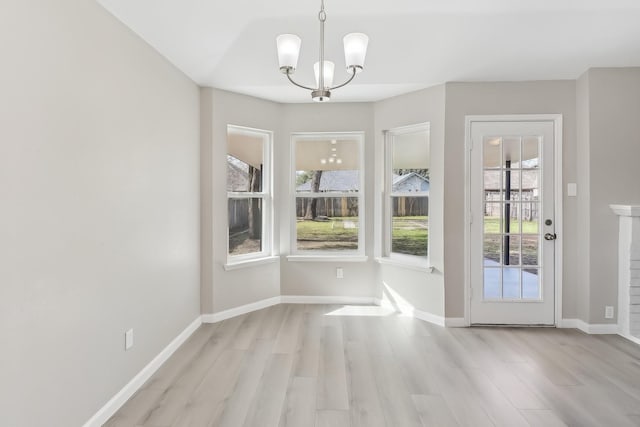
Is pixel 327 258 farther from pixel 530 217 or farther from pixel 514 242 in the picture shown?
pixel 530 217

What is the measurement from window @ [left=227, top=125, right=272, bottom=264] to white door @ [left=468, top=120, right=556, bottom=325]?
231 centimetres

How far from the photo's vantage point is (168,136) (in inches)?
117

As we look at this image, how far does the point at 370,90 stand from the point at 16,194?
3.22 m

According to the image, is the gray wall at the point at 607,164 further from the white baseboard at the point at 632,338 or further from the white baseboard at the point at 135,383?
the white baseboard at the point at 135,383

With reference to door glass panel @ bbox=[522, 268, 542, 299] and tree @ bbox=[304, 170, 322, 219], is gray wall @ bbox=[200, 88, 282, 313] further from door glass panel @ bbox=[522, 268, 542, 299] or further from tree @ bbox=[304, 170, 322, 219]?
door glass panel @ bbox=[522, 268, 542, 299]

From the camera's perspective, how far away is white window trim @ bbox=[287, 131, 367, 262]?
4.39 meters

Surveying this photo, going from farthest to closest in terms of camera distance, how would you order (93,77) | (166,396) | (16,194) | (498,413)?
(166,396), (498,413), (93,77), (16,194)

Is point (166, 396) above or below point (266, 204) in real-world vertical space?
below

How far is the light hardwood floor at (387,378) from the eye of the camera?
2.13 m

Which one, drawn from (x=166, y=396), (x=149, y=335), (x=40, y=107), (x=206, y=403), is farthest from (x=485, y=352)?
(x=40, y=107)

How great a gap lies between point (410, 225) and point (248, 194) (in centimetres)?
192

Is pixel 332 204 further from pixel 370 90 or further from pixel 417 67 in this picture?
pixel 417 67

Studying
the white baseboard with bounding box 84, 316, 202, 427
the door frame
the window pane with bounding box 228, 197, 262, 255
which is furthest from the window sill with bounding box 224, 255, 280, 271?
the door frame

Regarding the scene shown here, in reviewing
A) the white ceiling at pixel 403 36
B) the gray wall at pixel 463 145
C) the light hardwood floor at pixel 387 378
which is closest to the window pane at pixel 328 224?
the light hardwood floor at pixel 387 378
